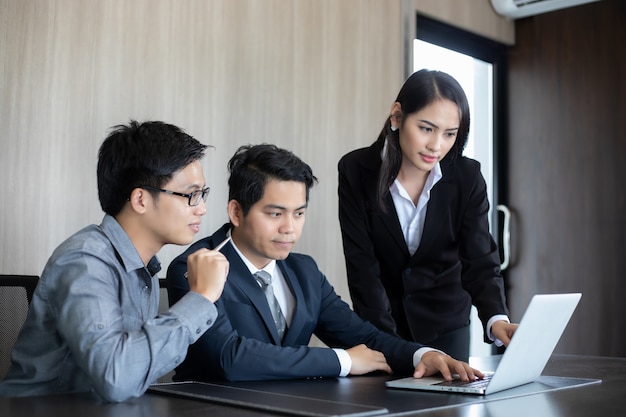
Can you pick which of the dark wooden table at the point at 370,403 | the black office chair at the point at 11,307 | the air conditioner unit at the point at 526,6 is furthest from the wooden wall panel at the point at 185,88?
the dark wooden table at the point at 370,403

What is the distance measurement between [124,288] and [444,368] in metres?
0.65

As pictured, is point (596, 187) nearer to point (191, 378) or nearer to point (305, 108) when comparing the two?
point (305, 108)

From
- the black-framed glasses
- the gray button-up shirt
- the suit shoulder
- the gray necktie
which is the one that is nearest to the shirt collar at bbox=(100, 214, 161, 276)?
the gray button-up shirt

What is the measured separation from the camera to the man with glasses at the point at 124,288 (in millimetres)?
1353

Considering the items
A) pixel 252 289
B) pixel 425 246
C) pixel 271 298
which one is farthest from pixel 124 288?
pixel 425 246

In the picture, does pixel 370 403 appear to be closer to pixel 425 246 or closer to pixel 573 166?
pixel 425 246

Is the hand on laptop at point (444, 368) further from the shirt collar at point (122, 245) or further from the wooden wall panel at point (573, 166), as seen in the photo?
the wooden wall panel at point (573, 166)

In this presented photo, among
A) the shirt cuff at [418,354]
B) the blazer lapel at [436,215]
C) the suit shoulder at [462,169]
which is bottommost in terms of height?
the shirt cuff at [418,354]

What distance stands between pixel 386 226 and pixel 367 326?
1.18ft

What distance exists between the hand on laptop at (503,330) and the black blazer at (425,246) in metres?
0.21

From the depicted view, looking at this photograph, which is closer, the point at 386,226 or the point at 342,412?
the point at 342,412


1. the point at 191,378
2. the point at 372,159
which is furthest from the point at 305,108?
the point at 191,378

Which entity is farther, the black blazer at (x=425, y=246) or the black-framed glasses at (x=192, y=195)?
the black blazer at (x=425, y=246)

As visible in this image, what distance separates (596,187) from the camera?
429cm
